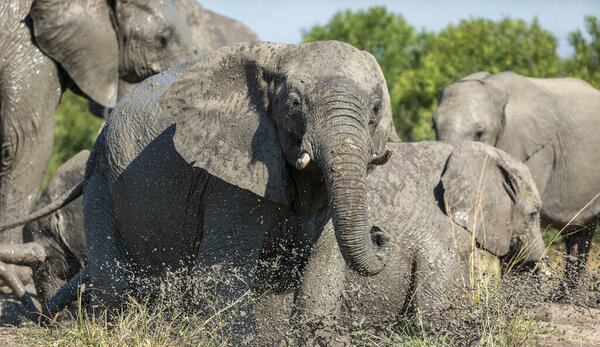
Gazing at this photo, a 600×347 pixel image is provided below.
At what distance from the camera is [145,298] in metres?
5.66

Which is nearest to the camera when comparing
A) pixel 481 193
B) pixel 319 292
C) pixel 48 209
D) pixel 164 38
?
pixel 319 292

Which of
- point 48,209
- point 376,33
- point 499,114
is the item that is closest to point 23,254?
point 48,209

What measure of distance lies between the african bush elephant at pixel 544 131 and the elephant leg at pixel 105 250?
418 centimetres

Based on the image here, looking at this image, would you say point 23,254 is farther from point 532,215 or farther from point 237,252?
point 532,215

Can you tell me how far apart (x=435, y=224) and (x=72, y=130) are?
1403cm

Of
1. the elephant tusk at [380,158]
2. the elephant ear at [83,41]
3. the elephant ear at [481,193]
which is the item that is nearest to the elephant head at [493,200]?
the elephant ear at [481,193]

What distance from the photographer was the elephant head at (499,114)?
952 cm

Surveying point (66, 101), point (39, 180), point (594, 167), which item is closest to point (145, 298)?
point (39, 180)

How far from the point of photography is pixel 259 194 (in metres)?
4.89

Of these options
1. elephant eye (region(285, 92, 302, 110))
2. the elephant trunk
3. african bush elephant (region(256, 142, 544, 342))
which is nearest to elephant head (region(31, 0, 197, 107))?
african bush elephant (region(256, 142, 544, 342))

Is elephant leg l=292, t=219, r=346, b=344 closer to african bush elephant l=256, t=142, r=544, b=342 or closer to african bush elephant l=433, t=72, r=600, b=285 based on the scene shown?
african bush elephant l=256, t=142, r=544, b=342

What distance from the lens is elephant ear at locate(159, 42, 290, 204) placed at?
491cm

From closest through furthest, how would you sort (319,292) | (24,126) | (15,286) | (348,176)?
(348,176)
(319,292)
(15,286)
(24,126)

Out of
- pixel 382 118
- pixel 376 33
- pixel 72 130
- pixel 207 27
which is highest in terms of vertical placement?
pixel 382 118
